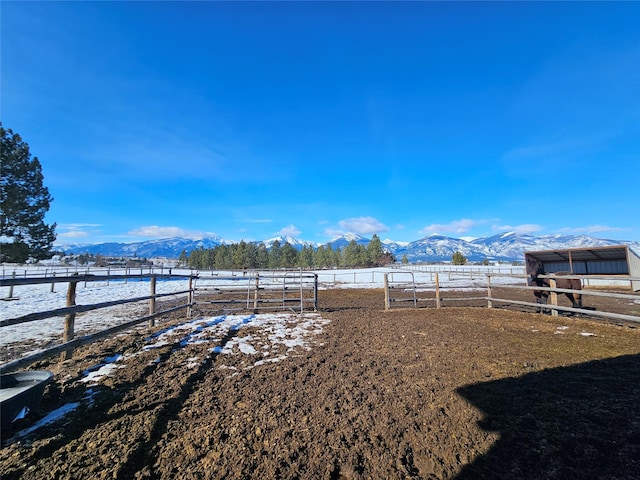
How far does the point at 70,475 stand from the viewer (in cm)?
227

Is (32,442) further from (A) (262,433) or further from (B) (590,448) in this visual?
(B) (590,448)

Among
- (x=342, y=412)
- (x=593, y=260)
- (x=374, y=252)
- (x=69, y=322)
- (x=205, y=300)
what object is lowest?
(x=205, y=300)

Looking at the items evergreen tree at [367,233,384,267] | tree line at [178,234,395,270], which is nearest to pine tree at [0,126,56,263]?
tree line at [178,234,395,270]

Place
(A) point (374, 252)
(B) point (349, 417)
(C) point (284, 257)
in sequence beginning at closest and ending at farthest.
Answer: (B) point (349, 417), (C) point (284, 257), (A) point (374, 252)

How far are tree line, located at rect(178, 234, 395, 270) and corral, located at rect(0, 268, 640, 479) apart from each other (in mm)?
75235

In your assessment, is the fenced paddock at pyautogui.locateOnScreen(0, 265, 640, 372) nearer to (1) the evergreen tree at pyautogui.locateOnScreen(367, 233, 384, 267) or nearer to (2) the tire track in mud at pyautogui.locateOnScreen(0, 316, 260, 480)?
(2) the tire track in mud at pyautogui.locateOnScreen(0, 316, 260, 480)

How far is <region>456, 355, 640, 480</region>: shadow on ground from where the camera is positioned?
2.30m

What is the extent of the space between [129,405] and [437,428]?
11.7 ft

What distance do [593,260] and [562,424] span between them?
25596 mm

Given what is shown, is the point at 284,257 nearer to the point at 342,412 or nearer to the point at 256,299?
the point at 256,299

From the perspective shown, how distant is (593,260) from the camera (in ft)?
69.1

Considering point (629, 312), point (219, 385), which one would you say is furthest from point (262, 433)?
point (629, 312)

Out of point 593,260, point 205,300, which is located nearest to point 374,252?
point 593,260

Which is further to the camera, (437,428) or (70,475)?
(437,428)
